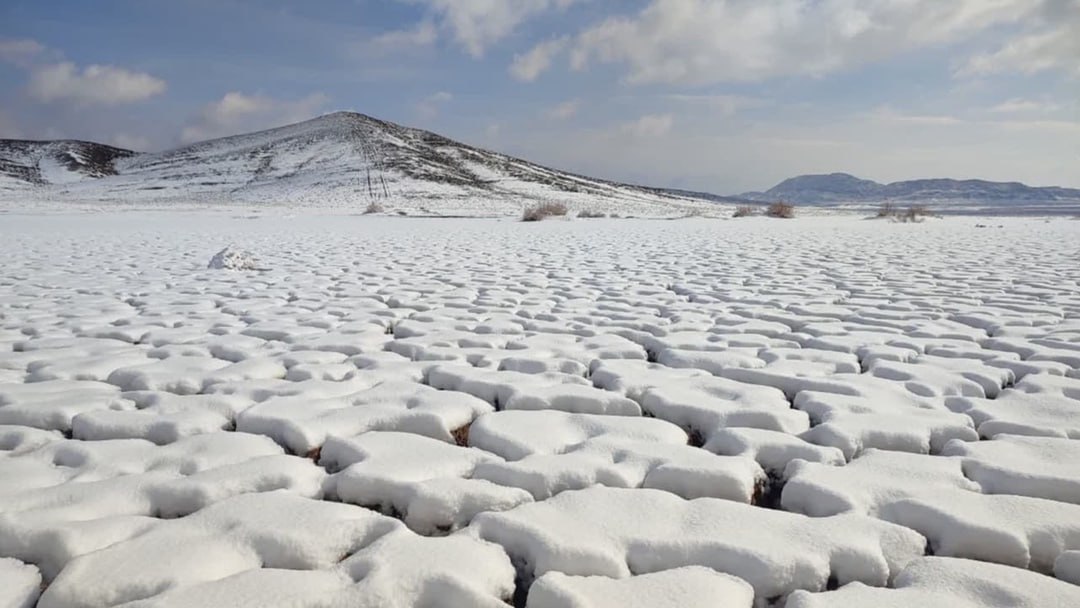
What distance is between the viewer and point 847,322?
459 cm

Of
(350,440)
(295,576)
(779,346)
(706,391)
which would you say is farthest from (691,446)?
(779,346)

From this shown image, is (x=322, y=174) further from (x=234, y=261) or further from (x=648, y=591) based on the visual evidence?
(x=648, y=591)

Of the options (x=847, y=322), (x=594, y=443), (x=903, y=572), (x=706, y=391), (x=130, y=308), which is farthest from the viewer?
(x=130, y=308)

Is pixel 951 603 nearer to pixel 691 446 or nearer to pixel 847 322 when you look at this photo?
pixel 691 446

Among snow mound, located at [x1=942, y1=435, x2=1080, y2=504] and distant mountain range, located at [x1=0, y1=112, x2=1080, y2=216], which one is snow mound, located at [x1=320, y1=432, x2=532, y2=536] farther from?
distant mountain range, located at [x1=0, y1=112, x2=1080, y2=216]

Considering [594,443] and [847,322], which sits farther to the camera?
[847,322]

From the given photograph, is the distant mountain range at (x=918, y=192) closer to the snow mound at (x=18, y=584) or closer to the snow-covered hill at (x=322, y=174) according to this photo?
the snow-covered hill at (x=322, y=174)

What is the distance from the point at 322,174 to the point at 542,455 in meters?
58.7

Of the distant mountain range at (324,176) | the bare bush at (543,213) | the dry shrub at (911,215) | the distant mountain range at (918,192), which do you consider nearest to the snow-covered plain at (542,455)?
the bare bush at (543,213)

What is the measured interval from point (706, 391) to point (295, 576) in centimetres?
204

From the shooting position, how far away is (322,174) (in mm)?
56125

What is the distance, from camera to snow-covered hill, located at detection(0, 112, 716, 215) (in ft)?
151

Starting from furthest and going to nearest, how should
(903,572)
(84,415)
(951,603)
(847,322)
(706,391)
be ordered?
(847,322), (706,391), (84,415), (903,572), (951,603)

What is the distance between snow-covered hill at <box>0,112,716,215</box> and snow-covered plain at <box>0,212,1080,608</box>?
32.9 meters
